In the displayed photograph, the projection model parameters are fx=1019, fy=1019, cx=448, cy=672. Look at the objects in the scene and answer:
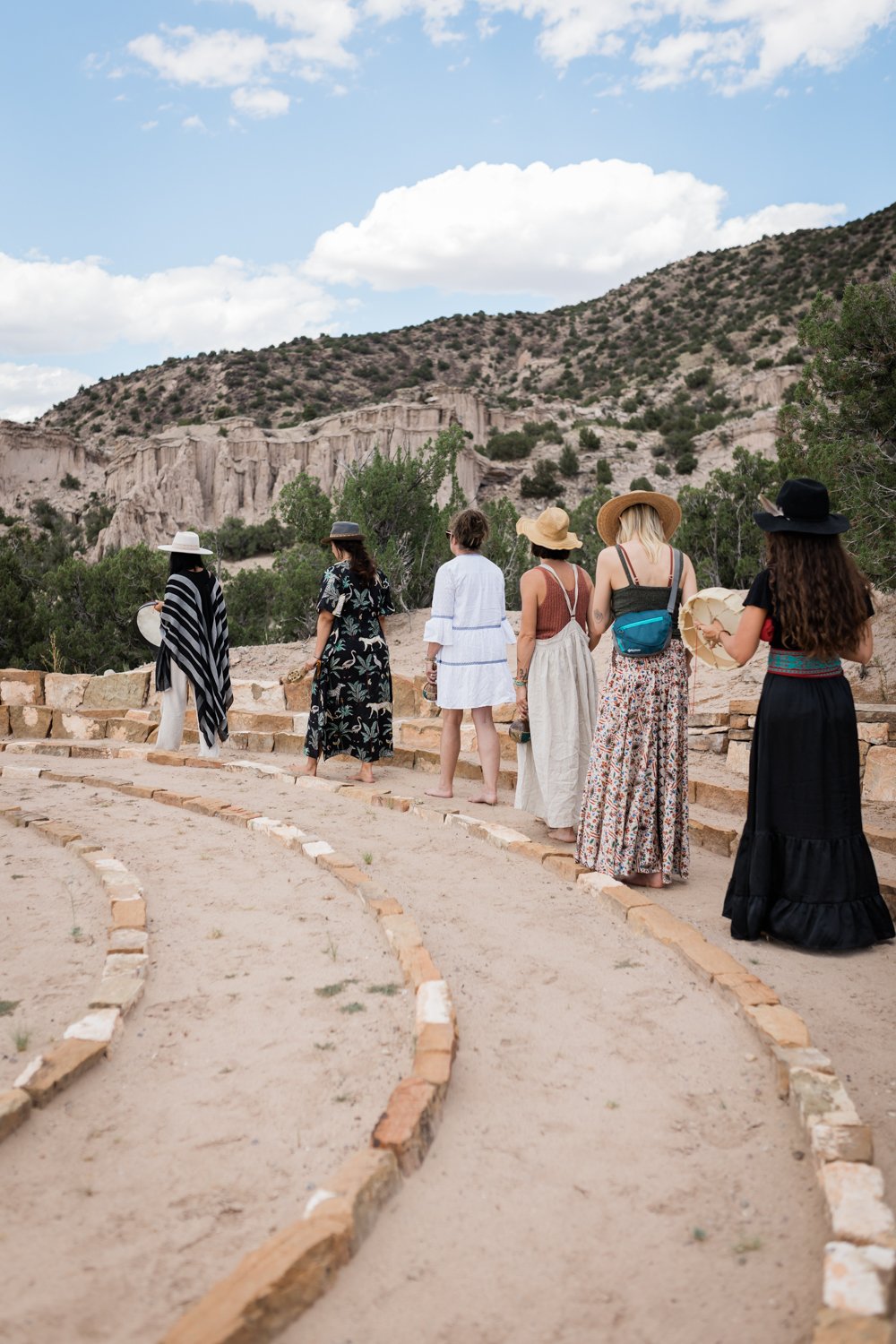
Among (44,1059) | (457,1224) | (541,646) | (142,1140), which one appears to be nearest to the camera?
(457,1224)

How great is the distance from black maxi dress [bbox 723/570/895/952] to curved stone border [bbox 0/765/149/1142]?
2.48 metres

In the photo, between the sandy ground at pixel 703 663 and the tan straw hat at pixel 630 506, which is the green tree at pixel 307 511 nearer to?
the sandy ground at pixel 703 663

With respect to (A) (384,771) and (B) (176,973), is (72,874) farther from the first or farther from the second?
(A) (384,771)

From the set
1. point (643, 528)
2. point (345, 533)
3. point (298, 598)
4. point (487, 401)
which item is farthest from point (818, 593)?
point (487, 401)

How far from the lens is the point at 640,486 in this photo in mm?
36344

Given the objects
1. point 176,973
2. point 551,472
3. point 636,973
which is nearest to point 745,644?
point 636,973

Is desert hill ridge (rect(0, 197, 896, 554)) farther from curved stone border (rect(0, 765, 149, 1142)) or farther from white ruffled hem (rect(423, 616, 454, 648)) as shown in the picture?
curved stone border (rect(0, 765, 149, 1142))

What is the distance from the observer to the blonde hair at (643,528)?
502 centimetres

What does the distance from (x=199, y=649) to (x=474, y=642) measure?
2.95m

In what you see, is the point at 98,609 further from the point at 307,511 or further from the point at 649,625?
the point at 649,625

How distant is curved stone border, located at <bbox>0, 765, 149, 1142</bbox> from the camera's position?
2.79 meters

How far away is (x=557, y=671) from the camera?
18.8 ft

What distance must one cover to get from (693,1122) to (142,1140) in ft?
4.83

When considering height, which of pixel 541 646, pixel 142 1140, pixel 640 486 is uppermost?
pixel 640 486
